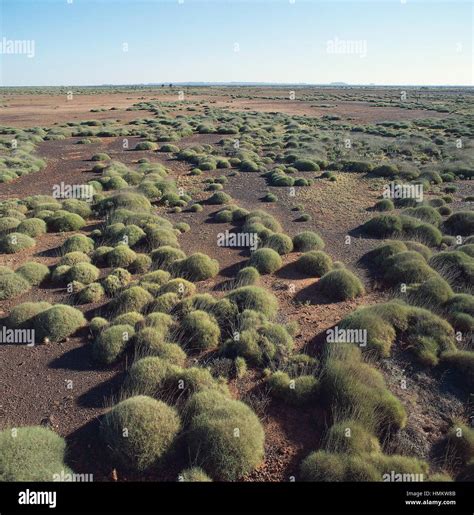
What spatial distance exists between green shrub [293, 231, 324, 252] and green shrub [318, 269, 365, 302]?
3.45 metres

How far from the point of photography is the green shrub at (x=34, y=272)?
12.7 m

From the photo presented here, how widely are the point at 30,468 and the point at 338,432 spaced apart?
16.8 ft

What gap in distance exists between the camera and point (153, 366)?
8.41 m

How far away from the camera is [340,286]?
12.3 m

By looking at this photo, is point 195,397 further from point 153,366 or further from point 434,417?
point 434,417

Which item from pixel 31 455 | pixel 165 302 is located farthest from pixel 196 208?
pixel 31 455

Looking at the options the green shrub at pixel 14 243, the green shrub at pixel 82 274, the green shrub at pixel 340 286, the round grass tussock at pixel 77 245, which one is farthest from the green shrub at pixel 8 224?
the green shrub at pixel 340 286

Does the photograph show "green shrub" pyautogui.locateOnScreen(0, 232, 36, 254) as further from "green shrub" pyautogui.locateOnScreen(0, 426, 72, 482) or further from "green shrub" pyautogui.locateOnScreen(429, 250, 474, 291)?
"green shrub" pyautogui.locateOnScreen(429, 250, 474, 291)

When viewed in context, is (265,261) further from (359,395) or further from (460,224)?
(460,224)

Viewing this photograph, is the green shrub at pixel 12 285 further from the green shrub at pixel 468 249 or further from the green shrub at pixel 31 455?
the green shrub at pixel 468 249

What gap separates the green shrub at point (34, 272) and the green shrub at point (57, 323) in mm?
2753

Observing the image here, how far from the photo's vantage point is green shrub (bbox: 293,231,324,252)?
16125mm

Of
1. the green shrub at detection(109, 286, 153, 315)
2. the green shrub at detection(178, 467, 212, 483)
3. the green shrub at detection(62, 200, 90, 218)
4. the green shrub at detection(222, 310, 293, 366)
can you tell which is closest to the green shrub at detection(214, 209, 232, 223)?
the green shrub at detection(62, 200, 90, 218)

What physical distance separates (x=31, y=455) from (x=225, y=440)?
10.4 ft
